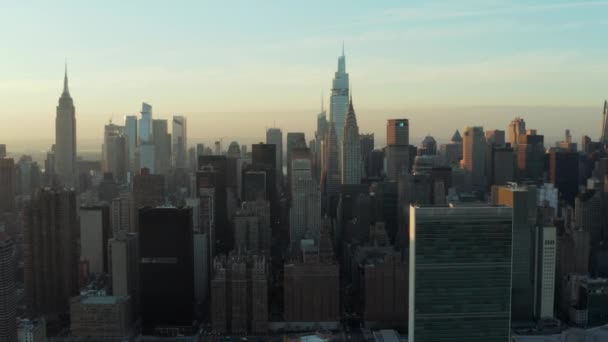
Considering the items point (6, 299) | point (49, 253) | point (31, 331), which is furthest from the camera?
point (49, 253)

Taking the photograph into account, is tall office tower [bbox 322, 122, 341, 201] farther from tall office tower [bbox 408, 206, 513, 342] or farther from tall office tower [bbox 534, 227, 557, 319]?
tall office tower [bbox 408, 206, 513, 342]

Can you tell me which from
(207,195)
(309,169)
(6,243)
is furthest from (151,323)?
(309,169)

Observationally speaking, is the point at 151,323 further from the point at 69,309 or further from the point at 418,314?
the point at 418,314

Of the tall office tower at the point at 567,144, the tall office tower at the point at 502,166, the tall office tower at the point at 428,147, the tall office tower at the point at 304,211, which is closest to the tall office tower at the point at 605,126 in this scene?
the tall office tower at the point at 567,144

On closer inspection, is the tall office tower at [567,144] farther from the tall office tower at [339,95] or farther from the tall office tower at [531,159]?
the tall office tower at [339,95]

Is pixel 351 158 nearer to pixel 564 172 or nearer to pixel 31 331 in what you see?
pixel 564 172

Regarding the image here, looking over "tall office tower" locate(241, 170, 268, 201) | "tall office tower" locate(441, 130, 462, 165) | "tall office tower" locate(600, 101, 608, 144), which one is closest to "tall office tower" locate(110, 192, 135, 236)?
"tall office tower" locate(241, 170, 268, 201)

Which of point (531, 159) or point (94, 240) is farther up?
point (531, 159)

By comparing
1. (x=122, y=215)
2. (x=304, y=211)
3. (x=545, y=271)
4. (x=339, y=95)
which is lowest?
(x=545, y=271)

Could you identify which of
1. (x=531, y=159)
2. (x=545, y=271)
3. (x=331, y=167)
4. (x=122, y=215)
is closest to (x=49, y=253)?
(x=122, y=215)
